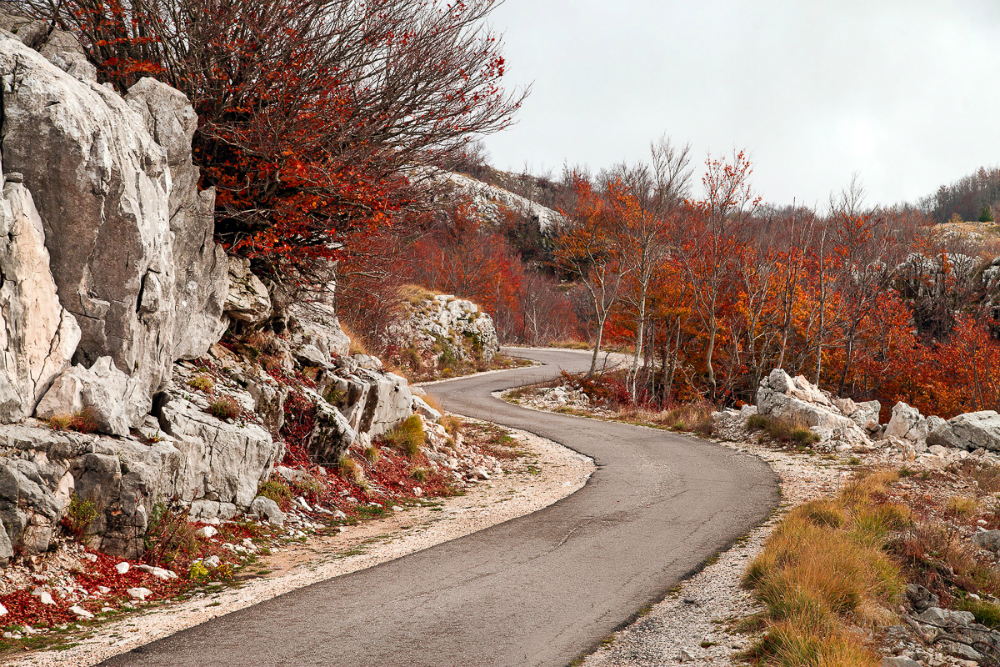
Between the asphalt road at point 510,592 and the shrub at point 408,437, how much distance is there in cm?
384

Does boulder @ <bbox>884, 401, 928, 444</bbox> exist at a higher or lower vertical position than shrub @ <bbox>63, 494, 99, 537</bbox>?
higher

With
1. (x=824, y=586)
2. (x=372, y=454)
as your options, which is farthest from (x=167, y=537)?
(x=824, y=586)

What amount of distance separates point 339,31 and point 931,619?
11924mm

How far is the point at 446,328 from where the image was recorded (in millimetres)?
33625

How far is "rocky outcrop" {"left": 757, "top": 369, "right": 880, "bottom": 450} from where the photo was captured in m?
17.1

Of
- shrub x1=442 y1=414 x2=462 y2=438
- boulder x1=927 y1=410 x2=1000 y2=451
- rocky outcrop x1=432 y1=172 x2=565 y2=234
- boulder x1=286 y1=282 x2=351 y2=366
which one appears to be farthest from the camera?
rocky outcrop x1=432 y1=172 x2=565 y2=234

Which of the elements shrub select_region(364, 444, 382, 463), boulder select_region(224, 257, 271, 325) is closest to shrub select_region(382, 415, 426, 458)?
shrub select_region(364, 444, 382, 463)

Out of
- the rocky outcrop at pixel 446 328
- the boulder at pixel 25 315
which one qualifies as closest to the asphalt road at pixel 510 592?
the boulder at pixel 25 315

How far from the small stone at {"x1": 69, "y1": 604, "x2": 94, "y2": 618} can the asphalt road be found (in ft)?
3.34

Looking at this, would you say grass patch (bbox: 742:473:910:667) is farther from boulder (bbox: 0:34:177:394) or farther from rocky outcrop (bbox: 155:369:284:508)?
boulder (bbox: 0:34:177:394)

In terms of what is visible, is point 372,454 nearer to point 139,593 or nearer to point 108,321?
point 108,321

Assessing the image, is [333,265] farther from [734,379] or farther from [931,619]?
[734,379]

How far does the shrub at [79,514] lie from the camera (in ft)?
Answer: 21.7

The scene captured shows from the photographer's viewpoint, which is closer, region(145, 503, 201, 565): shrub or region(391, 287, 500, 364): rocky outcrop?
region(145, 503, 201, 565): shrub
